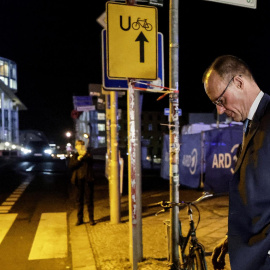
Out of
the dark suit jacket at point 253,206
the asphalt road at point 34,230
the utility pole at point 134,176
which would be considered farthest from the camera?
the asphalt road at point 34,230

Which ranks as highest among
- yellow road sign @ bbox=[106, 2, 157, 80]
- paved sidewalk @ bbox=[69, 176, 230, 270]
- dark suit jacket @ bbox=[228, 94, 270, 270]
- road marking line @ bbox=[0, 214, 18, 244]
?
yellow road sign @ bbox=[106, 2, 157, 80]

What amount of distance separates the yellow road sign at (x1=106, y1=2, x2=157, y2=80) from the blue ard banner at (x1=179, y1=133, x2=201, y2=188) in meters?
7.91

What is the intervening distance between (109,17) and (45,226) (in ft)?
18.2

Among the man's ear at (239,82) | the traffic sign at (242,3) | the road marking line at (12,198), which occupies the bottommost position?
the road marking line at (12,198)

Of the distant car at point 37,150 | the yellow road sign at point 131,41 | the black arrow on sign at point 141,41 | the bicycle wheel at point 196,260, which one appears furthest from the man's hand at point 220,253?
the distant car at point 37,150

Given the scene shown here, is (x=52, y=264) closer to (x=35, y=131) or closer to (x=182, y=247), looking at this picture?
(x=182, y=247)

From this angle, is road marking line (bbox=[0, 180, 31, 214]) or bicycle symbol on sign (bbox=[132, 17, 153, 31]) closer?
bicycle symbol on sign (bbox=[132, 17, 153, 31])

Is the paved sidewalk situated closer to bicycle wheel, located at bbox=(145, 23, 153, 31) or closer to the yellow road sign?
the yellow road sign

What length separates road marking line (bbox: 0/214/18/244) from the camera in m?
7.13

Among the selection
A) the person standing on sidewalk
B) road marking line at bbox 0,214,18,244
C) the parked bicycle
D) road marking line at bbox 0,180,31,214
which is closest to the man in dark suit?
the parked bicycle

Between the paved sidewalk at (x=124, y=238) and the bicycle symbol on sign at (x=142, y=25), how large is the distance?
3.32 meters

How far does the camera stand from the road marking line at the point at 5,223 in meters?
7.13

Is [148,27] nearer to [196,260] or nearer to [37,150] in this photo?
[196,260]

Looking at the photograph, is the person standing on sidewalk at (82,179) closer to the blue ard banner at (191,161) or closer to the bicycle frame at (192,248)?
the bicycle frame at (192,248)
